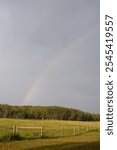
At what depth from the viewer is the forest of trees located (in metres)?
107

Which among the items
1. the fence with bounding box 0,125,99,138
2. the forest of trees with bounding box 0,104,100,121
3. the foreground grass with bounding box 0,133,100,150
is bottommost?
the foreground grass with bounding box 0,133,100,150

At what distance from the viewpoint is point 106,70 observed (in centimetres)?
626

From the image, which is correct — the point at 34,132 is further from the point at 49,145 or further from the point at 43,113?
the point at 43,113

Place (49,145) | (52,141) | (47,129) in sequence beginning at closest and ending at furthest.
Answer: (49,145) < (52,141) < (47,129)

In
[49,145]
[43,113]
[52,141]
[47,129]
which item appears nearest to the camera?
[49,145]

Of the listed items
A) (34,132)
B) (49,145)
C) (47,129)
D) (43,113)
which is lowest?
(49,145)

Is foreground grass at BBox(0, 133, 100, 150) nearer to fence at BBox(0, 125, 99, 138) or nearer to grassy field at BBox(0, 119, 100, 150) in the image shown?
grassy field at BBox(0, 119, 100, 150)

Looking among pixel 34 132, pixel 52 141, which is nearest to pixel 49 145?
pixel 52 141

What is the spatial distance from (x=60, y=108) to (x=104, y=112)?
10245 centimetres

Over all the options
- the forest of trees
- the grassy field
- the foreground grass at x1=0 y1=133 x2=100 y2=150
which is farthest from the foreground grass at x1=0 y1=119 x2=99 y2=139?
the forest of trees

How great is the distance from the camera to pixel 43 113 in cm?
10825

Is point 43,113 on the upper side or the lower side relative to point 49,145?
upper

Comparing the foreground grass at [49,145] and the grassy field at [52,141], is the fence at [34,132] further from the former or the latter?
the foreground grass at [49,145]

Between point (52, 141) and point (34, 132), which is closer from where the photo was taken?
point (52, 141)
